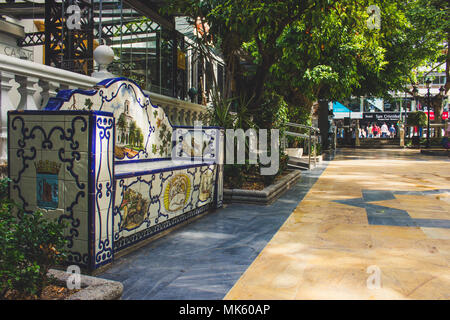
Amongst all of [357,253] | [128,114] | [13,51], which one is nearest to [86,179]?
[128,114]

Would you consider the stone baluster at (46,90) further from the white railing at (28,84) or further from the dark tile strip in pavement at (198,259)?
the dark tile strip in pavement at (198,259)

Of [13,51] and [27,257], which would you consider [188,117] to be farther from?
[13,51]

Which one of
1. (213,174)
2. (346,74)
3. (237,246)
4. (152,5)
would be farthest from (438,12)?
(237,246)

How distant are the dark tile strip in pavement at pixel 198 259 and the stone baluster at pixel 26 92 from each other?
163 cm

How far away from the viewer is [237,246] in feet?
12.6

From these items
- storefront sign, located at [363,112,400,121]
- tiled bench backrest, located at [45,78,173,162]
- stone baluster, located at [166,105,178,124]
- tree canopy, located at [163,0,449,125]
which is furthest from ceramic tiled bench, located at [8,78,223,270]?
storefront sign, located at [363,112,400,121]

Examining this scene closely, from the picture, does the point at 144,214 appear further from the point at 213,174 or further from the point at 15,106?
the point at 213,174

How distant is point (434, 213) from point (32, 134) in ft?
17.5

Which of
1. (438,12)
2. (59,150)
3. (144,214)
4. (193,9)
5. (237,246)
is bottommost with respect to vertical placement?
Result: (237,246)

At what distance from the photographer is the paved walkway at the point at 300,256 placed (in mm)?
2744

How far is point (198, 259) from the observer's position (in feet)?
11.2

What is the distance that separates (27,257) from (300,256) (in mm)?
2257

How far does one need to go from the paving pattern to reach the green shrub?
1171mm

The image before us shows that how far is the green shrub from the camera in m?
2.08
